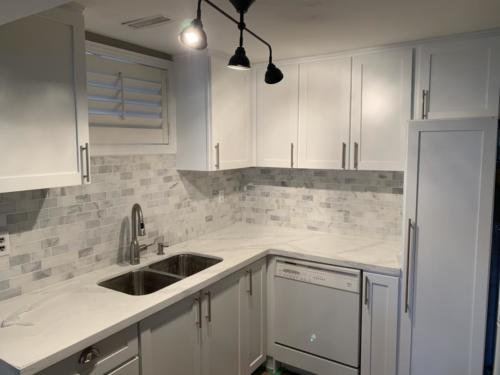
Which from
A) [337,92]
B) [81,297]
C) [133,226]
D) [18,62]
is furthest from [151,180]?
[337,92]

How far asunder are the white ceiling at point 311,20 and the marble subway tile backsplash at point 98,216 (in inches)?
30.6

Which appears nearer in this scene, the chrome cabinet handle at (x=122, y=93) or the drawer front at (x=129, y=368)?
the drawer front at (x=129, y=368)

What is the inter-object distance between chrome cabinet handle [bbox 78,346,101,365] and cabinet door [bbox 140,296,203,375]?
0.79ft

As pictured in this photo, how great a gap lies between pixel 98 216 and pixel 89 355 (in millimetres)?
923

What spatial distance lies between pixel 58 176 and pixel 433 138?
1.84m

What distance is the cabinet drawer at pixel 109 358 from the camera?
1444 mm

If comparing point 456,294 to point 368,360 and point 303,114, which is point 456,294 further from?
point 303,114

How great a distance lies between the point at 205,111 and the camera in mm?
2615

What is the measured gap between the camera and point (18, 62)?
61.1 inches

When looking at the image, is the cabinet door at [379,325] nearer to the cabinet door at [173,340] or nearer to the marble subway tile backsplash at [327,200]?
the marble subway tile backsplash at [327,200]

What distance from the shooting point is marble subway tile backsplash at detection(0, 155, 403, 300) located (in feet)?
6.30

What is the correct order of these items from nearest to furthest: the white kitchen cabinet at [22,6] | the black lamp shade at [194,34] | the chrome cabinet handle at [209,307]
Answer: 1. the white kitchen cabinet at [22,6]
2. the black lamp shade at [194,34]
3. the chrome cabinet handle at [209,307]

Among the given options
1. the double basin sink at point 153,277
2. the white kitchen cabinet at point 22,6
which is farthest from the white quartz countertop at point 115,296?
the white kitchen cabinet at point 22,6

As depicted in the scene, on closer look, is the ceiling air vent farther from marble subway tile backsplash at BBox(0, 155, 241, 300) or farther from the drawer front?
the drawer front
